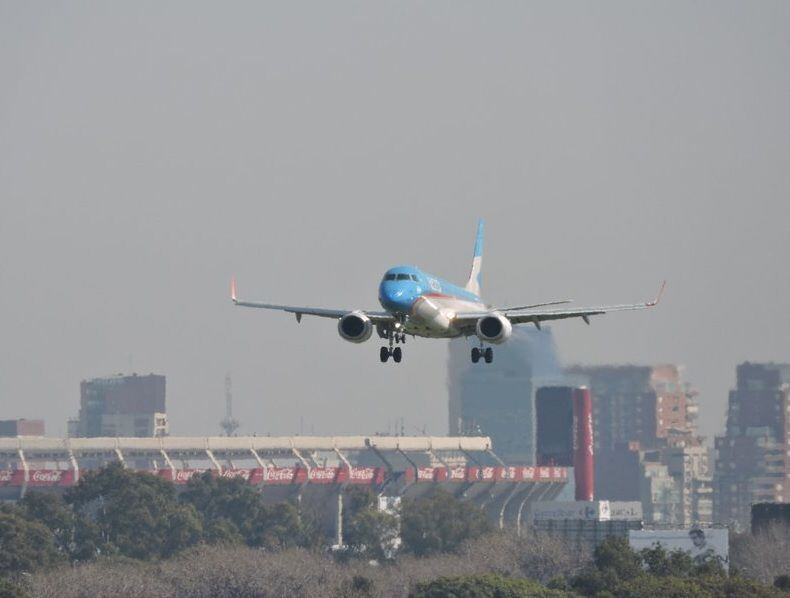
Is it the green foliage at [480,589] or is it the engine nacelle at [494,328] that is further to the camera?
the green foliage at [480,589]

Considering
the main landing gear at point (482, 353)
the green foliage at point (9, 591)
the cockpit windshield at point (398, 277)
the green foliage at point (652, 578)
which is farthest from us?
the green foliage at point (652, 578)

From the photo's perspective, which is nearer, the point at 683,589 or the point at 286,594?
the point at 683,589

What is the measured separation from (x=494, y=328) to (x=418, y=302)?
16.3ft

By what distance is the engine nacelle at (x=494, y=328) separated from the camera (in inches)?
4375

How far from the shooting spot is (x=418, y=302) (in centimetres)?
10931

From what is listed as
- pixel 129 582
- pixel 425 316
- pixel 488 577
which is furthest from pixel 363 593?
pixel 425 316

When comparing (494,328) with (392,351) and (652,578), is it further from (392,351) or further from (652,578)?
(652,578)

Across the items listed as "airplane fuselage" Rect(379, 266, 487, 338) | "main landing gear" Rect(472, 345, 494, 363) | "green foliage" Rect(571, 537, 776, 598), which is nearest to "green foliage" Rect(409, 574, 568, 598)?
"green foliage" Rect(571, 537, 776, 598)

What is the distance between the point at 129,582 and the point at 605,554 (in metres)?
46.4

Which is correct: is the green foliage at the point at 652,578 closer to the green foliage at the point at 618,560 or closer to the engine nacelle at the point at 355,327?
the green foliage at the point at 618,560

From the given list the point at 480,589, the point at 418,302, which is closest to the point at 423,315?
the point at 418,302

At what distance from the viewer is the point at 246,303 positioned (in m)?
120

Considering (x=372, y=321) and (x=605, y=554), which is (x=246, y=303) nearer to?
(x=372, y=321)

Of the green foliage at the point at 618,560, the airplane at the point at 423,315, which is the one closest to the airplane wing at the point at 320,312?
the airplane at the point at 423,315
